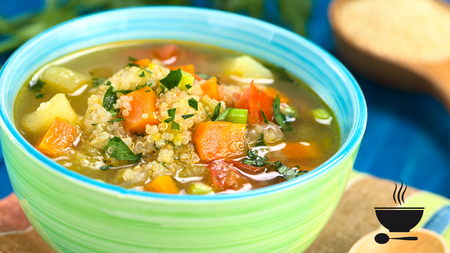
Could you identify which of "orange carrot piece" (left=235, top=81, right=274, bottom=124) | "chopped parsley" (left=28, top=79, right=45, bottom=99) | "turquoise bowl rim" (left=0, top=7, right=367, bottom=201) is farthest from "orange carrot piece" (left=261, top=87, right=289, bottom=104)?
"chopped parsley" (left=28, top=79, right=45, bottom=99)

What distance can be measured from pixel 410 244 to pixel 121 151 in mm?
1417

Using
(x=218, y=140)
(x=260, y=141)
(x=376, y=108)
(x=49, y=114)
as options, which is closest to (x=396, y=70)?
(x=376, y=108)

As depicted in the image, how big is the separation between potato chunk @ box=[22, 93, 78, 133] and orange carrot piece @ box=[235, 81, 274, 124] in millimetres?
786

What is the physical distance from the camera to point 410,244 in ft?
7.23

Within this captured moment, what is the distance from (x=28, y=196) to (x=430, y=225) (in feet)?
6.48

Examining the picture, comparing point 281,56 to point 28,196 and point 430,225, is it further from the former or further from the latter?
point 28,196

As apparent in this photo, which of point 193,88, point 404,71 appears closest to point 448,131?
point 404,71

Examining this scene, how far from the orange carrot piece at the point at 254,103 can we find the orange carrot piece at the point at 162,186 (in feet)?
1.93

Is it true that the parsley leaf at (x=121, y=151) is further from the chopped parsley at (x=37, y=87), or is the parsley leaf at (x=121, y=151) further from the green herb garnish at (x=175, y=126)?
the chopped parsley at (x=37, y=87)

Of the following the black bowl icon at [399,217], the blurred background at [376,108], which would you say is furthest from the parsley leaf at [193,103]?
the blurred background at [376,108]

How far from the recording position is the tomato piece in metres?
1.87

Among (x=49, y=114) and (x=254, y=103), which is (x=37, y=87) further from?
(x=254, y=103)

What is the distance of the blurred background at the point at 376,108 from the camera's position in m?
3.58

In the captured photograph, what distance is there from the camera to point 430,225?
2.45 metres
